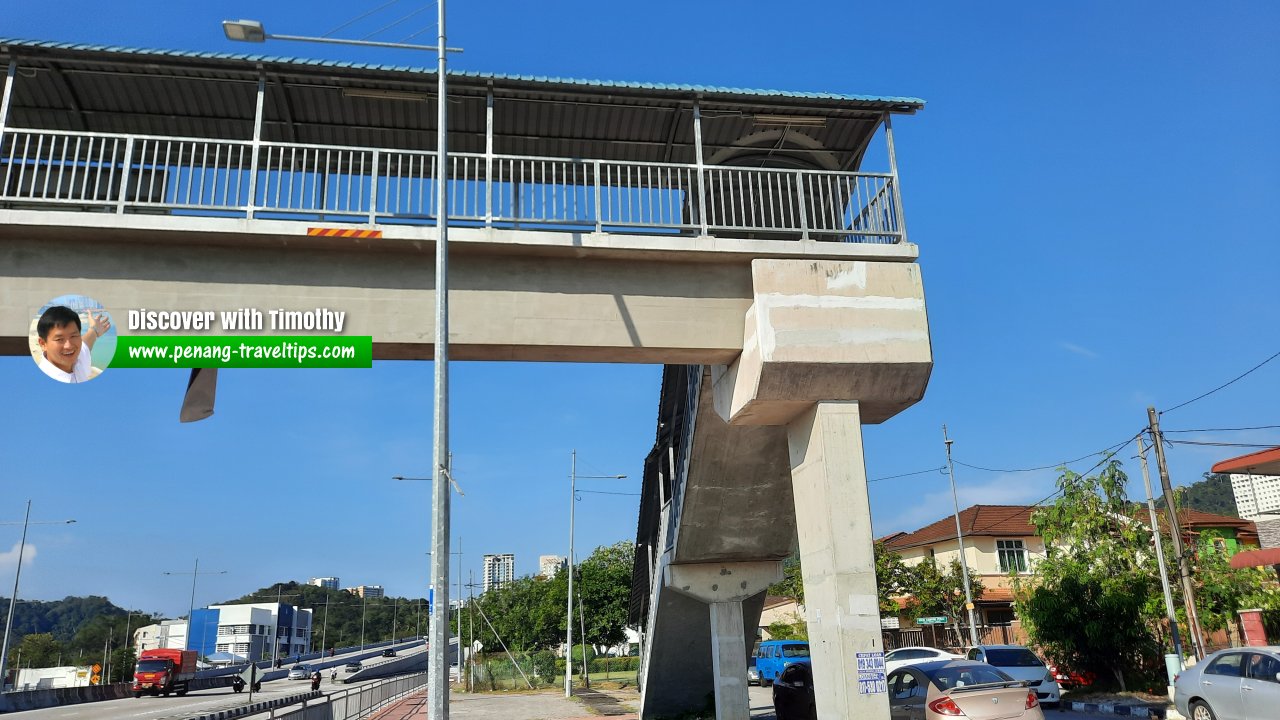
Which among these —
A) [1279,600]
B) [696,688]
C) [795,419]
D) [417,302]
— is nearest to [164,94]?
[417,302]

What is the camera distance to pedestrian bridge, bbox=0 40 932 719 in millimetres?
10125

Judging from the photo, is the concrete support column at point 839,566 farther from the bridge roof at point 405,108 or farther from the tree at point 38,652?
the tree at point 38,652

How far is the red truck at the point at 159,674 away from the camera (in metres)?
42.8

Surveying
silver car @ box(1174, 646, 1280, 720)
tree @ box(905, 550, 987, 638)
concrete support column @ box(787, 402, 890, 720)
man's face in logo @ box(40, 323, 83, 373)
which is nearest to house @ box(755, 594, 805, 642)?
tree @ box(905, 550, 987, 638)

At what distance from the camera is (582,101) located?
1202cm

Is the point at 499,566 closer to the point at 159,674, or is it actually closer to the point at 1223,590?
the point at 159,674

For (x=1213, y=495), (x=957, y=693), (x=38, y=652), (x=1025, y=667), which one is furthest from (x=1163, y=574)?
(x=38, y=652)

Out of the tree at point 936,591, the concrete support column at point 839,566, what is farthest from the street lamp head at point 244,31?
the tree at point 936,591

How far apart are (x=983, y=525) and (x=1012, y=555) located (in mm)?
2003

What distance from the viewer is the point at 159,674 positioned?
42.8 metres

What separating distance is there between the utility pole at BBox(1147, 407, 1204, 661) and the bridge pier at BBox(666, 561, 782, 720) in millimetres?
9051

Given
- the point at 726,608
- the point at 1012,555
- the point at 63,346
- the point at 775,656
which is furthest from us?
the point at 1012,555

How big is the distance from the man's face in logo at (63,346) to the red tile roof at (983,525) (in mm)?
41493

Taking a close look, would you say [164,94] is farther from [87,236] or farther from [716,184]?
[716,184]
